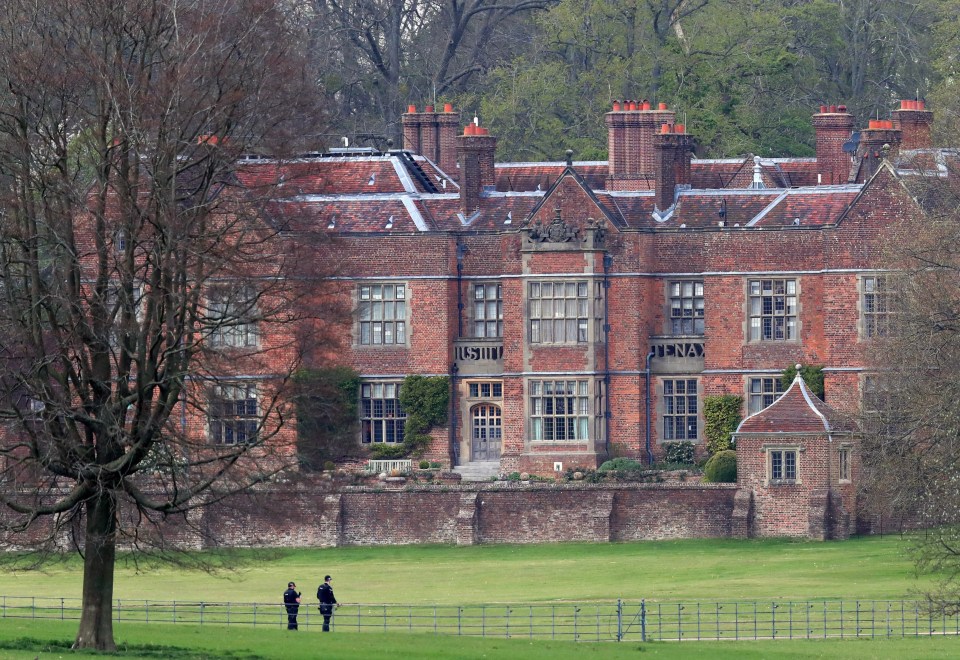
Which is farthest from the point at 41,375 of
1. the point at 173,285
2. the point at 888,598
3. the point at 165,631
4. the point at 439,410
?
the point at 439,410

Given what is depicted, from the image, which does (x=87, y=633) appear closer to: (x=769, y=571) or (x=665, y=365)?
(x=769, y=571)

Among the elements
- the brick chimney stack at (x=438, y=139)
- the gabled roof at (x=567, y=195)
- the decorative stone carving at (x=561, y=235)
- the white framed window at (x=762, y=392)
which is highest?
the brick chimney stack at (x=438, y=139)

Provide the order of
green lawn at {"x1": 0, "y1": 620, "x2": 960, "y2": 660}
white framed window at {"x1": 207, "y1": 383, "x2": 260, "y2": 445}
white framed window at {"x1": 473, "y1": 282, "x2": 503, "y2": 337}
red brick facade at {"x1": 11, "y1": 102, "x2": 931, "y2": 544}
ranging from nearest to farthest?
white framed window at {"x1": 207, "y1": 383, "x2": 260, "y2": 445} → green lawn at {"x1": 0, "y1": 620, "x2": 960, "y2": 660} → red brick facade at {"x1": 11, "y1": 102, "x2": 931, "y2": 544} → white framed window at {"x1": 473, "y1": 282, "x2": 503, "y2": 337}

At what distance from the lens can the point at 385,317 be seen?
63875 millimetres

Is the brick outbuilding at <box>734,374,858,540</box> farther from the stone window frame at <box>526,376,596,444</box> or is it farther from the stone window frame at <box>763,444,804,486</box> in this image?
the stone window frame at <box>526,376,596,444</box>

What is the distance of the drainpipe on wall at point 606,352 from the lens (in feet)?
207

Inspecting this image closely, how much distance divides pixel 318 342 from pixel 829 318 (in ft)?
80.7

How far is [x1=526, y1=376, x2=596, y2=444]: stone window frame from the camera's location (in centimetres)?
6297

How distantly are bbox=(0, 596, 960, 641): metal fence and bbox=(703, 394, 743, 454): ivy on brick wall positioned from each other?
14.2 meters

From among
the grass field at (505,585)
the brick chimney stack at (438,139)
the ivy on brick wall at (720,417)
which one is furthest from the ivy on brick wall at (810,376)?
the brick chimney stack at (438,139)

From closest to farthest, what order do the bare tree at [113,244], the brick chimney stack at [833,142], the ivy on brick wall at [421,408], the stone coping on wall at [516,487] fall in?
the bare tree at [113,244] → the stone coping on wall at [516,487] → the ivy on brick wall at [421,408] → the brick chimney stack at [833,142]

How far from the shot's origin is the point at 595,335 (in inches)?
2485

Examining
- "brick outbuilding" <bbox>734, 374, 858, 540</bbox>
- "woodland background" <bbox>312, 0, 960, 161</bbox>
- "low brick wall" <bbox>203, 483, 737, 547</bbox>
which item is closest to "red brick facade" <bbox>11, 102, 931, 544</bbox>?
"brick outbuilding" <bbox>734, 374, 858, 540</bbox>

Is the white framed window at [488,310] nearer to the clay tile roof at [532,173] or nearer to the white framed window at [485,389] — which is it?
the white framed window at [485,389]
